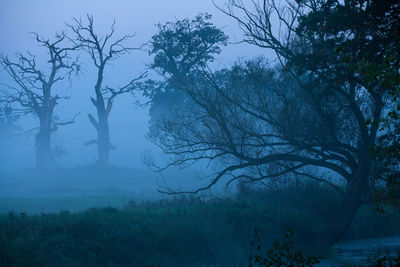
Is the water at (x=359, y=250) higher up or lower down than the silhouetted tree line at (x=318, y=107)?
lower down

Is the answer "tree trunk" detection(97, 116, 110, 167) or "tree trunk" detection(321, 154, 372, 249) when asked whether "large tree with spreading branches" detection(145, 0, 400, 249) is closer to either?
"tree trunk" detection(321, 154, 372, 249)

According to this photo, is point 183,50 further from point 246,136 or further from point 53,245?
point 53,245

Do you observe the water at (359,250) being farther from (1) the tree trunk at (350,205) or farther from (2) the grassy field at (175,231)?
(2) the grassy field at (175,231)

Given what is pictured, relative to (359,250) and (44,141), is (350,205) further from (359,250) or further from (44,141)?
(44,141)

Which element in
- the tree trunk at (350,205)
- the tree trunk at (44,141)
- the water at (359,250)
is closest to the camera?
the water at (359,250)

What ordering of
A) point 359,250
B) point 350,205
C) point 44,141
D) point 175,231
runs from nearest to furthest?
point 175,231, point 359,250, point 350,205, point 44,141

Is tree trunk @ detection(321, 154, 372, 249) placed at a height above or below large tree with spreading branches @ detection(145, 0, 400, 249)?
below

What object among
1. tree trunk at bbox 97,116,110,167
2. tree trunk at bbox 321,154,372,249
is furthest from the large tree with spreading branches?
tree trunk at bbox 97,116,110,167

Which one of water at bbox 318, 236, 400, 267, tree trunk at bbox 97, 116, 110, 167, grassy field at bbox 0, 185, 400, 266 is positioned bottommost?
water at bbox 318, 236, 400, 267

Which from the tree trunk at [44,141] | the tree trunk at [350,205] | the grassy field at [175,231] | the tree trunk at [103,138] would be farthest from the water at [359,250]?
the tree trunk at [44,141]

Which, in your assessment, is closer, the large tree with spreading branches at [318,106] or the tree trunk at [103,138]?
the large tree with spreading branches at [318,106]

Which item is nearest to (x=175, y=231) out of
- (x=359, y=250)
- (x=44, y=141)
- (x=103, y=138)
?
(x=359, y=250)

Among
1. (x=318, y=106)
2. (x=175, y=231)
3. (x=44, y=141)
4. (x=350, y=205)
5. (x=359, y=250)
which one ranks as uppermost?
(x=44, y=141)

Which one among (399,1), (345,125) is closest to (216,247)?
A: (345,125)
